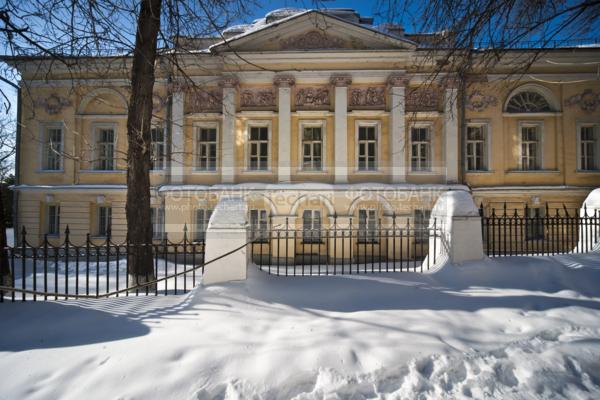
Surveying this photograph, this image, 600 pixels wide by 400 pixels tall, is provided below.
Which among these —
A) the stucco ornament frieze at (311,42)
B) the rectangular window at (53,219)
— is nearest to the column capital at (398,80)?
the stucco ornament frieze at (311,42)

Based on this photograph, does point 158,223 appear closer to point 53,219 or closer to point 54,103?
point 53,219

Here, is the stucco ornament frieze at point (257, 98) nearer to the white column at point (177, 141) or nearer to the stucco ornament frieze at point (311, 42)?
the stucco ornament frieze at point (311, 42)

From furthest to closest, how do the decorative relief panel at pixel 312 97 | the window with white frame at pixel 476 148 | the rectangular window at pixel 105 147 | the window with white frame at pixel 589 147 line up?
the rectangular window at pixel 105 147 < the window with white frame at pixel 476 148 < the window with white frame at pixel 589 147 < the decorative relief panel at pixel 312 97

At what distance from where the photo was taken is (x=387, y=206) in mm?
11930

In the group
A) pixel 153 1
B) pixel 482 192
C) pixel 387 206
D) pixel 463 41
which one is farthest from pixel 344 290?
pixel 482 192

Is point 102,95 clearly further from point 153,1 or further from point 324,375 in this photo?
point 324,375

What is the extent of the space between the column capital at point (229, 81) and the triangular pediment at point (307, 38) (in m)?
1.09

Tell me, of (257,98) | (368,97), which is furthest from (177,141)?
(368,97)

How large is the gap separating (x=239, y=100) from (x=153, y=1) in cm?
717

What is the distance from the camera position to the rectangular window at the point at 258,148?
12617 millimetres

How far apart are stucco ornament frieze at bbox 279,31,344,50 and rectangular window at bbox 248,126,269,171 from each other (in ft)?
11.5

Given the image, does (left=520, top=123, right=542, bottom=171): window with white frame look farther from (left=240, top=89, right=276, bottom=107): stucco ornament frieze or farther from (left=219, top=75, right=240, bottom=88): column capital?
(left=219, top=75, right=240, bottom=88): column capital

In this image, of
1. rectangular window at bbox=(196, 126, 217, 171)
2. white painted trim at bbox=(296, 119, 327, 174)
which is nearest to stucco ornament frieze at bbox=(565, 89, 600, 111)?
white painted trim at bbox=(296, 119, 327, 174)

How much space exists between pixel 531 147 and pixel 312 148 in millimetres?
9687
